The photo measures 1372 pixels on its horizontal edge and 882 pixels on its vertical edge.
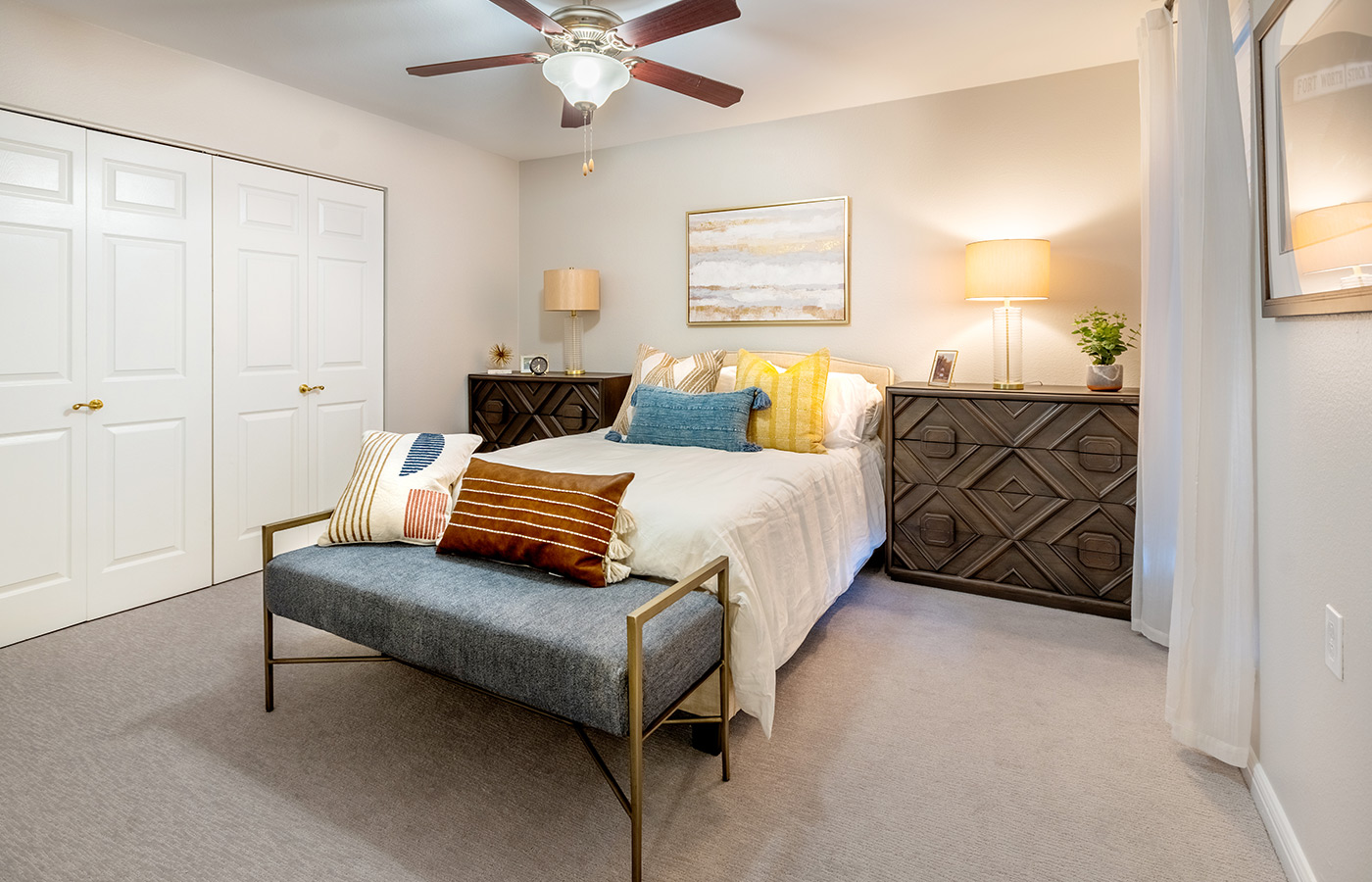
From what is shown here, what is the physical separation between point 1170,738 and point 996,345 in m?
2.01

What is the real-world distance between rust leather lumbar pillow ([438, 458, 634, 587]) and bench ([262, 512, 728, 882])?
0.06m

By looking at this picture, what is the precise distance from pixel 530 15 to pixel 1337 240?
2.23 metres

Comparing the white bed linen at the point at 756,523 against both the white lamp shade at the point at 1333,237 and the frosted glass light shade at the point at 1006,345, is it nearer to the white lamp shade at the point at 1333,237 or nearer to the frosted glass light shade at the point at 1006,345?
the frosted glass light shade at the point at 1006,345

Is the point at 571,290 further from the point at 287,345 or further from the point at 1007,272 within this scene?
the point at 1007,272

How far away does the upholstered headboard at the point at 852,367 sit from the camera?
12.8ft

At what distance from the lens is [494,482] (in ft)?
7.36

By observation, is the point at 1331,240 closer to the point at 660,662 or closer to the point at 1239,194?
the point at 1239,194

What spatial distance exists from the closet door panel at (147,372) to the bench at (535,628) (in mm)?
1415

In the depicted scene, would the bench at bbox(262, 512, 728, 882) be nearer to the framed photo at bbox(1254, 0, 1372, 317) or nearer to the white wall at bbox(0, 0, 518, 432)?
the framed photo at bbox(1254, 0, 1372, 317)

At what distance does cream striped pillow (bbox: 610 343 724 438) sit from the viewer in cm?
382

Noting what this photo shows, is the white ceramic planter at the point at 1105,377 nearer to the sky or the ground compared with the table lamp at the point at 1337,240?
nearer to the ground

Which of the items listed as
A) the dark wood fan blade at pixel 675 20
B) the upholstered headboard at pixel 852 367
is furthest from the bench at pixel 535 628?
the upholstered headboard at pixel 852 367

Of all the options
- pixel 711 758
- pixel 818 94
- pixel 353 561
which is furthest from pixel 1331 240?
pixel 818 94

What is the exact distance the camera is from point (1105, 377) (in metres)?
3.15
